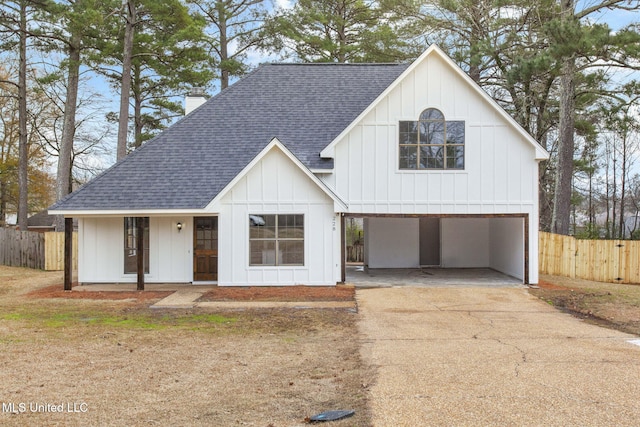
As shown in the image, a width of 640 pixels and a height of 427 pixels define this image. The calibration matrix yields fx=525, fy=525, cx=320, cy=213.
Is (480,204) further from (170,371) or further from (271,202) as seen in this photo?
(170,371)

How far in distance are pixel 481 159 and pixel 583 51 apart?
21.4 feet

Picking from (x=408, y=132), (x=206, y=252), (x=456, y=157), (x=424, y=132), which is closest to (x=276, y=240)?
(x=206, y=252)

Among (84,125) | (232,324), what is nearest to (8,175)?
(84,125)

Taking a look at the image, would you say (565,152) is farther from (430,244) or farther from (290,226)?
(290,226)

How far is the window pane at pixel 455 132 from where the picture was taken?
15.5m

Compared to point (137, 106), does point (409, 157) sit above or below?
below

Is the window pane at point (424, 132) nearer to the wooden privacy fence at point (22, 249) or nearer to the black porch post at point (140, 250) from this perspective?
the black porch post at point (140, 250)

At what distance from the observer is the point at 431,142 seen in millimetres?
15523

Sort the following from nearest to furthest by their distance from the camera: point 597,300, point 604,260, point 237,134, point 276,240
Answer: point 597,300, point 276,240, point 237,134, point 604,260

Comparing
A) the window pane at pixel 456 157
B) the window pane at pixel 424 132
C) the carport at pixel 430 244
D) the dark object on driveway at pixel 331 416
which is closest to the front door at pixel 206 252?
the carport at pixel 430 244

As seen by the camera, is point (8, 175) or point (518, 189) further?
point (8, 175)

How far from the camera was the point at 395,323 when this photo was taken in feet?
34.0

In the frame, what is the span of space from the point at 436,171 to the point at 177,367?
10392 millimetres

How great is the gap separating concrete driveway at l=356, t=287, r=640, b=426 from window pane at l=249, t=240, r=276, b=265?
3.70 meters
